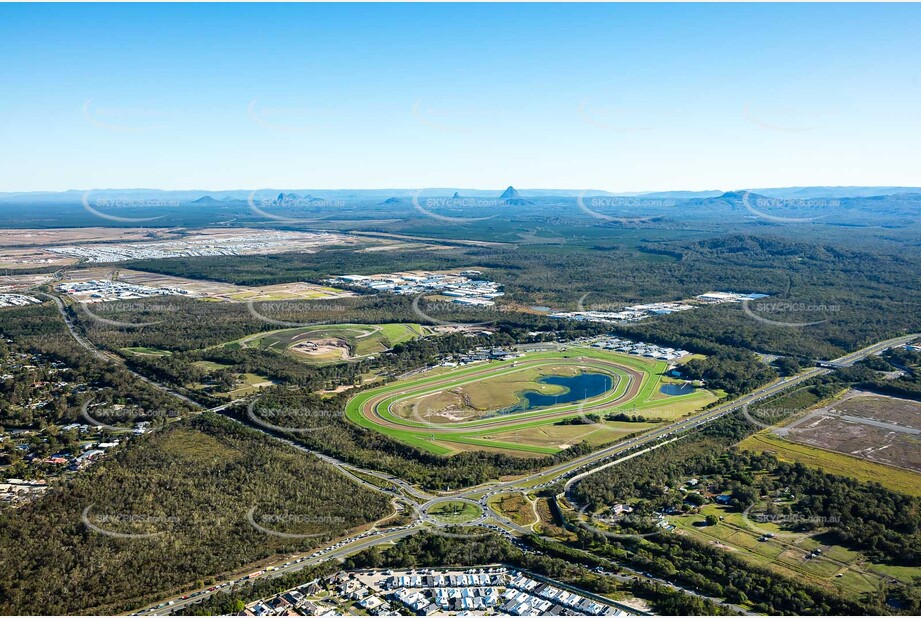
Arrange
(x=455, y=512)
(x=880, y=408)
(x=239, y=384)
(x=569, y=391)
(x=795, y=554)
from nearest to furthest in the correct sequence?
(x=795, y=554) → (x=455, y=512) → (x=880, y=408) → (x=569, y=391) → (x=239, y=384)

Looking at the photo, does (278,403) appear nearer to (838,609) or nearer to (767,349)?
(838,609)

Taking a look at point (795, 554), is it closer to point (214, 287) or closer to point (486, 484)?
point (486, 484)

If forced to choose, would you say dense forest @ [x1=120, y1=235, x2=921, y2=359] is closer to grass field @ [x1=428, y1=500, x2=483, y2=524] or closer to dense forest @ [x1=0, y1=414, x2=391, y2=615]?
grass field @ [x1=428, y1=500, x2=483, y2=524]

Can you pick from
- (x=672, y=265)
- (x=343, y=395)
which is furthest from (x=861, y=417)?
(x=672, y=265)

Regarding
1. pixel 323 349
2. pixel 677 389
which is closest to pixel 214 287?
pixel 323 349

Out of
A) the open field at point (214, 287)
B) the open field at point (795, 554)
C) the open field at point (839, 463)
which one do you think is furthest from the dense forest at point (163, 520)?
the open field at point (214, 287)

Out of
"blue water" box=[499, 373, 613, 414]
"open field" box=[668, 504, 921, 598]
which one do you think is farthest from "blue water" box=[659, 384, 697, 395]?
"open field" box=[668, 504, 921, 598]

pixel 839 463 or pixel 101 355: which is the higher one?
pixel 101 355
